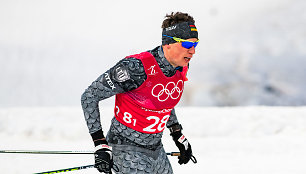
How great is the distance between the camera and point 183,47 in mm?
2438

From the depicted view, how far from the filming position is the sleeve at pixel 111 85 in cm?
229

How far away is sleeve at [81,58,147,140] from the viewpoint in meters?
2.29

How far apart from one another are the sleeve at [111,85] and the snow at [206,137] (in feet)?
11.5

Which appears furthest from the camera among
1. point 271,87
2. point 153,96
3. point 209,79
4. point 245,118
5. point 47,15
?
point 47,15

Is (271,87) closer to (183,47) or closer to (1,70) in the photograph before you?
(1,70)

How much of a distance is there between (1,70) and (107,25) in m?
12.6

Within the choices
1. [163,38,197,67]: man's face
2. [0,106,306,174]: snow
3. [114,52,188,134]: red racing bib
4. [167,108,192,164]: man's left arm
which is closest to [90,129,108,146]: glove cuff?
[114,52,188,134]: red racing bib

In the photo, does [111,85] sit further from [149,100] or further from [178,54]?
[178,54]

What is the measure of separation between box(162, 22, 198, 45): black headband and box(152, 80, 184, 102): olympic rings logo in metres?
0.29

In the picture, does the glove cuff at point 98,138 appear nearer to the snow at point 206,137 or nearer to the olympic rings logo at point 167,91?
the olympic rings logo at point 167,91

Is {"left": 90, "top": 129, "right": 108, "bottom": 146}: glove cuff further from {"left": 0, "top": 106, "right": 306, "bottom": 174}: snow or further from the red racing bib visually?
{"left": 0, "top": 106, "right": 306, "bottom": 174}: snow

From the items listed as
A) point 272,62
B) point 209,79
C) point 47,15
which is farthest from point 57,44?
point 272,62

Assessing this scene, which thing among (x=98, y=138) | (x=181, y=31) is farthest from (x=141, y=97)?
(x=181, y=31)

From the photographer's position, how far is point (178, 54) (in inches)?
97.0
